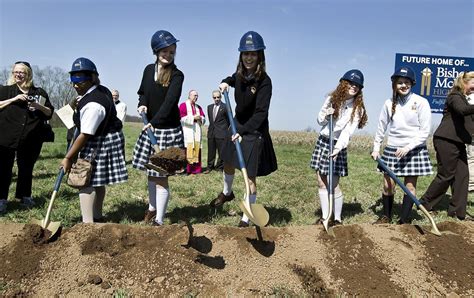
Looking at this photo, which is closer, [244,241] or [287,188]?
[244,241]

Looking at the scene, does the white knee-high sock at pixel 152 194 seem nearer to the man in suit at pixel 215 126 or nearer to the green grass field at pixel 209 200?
the green grass field at pixel 209 200

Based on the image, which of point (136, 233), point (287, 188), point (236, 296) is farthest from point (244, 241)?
point (287, 188)

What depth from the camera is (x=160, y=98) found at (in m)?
4.18

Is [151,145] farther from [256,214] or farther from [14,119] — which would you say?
[14,119]

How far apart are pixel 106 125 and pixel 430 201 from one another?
13.5 feet

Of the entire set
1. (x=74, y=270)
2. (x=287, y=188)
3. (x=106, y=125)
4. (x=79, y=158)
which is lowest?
(x=287, y=188)

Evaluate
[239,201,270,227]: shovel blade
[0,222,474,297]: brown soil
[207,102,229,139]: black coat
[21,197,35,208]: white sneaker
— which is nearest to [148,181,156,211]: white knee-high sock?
[0,222,474,297]: brown soil

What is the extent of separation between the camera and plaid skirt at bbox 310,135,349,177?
4.60 metres

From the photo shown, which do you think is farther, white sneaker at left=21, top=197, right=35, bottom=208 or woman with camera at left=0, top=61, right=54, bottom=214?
white sneaker at left=21, top=197, right=35, bottom=208

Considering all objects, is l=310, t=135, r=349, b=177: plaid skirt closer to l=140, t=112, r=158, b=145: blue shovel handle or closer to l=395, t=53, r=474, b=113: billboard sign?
l=140, t=112, r=158, b=145: blue shovel handle

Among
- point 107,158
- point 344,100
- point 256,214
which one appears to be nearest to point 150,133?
point 107,158

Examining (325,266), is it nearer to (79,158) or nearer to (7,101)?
(79,158)

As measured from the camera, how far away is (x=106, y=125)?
389 centimetres

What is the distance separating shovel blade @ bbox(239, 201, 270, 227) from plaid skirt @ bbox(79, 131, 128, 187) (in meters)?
1.36
